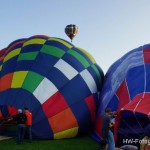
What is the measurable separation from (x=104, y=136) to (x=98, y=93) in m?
3.86

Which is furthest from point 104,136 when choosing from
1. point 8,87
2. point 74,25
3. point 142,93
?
point 74,25

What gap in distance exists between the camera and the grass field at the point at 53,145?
8703mm

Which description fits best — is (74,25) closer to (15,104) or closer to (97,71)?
(97,71)

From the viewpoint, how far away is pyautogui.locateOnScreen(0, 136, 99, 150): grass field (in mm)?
8703

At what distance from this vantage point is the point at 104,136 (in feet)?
25.5

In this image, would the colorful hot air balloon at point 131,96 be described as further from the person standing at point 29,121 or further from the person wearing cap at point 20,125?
the person wearing cap at point 20,125

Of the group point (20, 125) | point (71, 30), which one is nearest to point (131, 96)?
point (20, 125)

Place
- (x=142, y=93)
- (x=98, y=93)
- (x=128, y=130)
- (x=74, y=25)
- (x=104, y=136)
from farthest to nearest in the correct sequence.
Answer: (x=74, y=25)
(x=98, y=93)
(x=128, y=130)
(x=142, y=93)
(x=104, y=136)

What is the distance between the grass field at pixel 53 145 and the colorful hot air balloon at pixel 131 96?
2.40 feet

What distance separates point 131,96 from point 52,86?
2653 mm

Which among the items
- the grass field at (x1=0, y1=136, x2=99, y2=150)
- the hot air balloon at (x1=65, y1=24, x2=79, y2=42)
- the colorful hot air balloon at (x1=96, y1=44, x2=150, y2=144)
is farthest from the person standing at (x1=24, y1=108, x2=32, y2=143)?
the hot air balloon at (x1=65, y1=24, x2=79, y2=42)

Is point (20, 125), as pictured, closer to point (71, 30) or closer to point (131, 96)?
point (131, 96)

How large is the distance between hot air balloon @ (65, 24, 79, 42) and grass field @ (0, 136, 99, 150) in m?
10.1

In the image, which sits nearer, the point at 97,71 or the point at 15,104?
the point at 15,104
